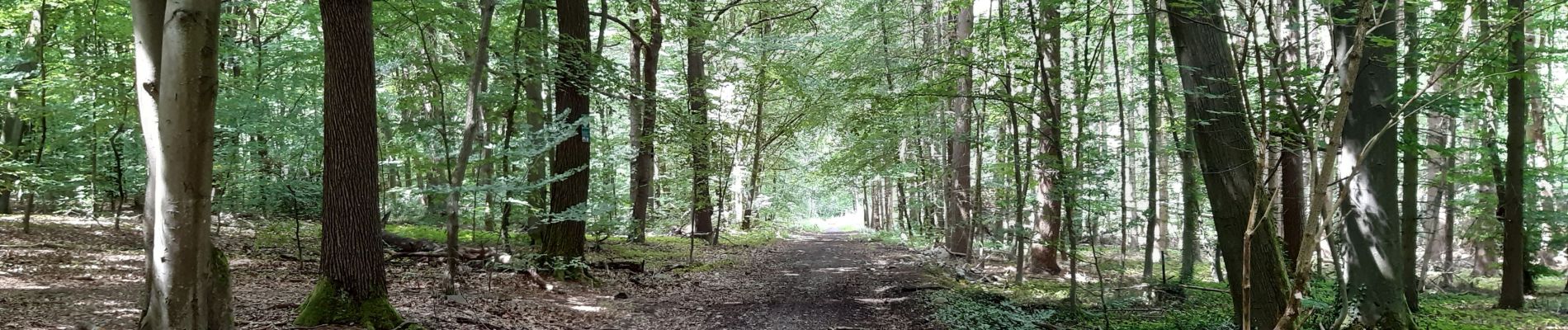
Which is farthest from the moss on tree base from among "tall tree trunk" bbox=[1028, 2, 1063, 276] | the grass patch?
"tall tree trunk" bbox=[1028, 2, 1063, 276]

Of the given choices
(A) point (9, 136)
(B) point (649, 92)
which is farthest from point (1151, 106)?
(A) point (9, 136)

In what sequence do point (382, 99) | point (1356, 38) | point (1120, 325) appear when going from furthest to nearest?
point (382, 99) < point (1120, 325) < point (1356, 38)

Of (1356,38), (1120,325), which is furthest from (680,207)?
(1356,38)

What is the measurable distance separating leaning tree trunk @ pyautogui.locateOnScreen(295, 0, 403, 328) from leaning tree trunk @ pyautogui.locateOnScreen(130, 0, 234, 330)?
75.1 inches

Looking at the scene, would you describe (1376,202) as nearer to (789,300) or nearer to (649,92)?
(789,300)

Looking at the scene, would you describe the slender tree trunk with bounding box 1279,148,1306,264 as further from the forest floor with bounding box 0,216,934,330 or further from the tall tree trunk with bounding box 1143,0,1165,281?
the forest floor with bounding box 0,216,934,330

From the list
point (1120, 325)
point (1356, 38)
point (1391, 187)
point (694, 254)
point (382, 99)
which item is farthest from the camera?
point (382, 99)

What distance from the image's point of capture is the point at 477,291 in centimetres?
789

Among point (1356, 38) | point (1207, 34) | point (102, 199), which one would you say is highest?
point (1207, 34)

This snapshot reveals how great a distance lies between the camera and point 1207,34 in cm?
549

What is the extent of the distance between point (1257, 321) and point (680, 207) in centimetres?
1583

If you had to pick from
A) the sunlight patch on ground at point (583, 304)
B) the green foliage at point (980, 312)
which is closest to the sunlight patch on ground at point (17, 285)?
the sunlight patch on ground at point (583, 304)

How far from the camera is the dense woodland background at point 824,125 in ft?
12.2

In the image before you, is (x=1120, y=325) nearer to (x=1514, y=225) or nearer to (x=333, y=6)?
(x=1514, y=225)
